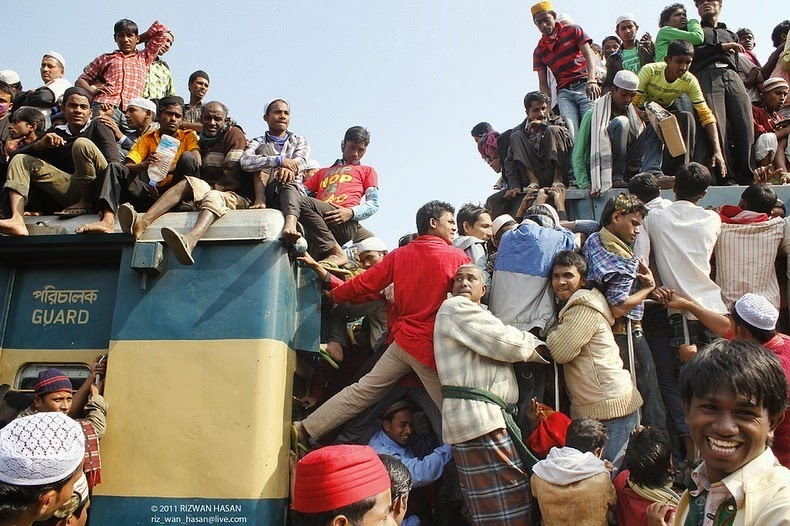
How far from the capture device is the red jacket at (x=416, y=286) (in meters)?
4.29

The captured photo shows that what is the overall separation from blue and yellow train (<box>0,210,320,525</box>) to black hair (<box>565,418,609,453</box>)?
62.1 inches

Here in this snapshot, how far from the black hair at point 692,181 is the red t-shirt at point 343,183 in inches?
102

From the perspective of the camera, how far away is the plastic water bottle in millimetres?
5039

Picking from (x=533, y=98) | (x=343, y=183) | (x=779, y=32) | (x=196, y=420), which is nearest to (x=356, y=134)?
(x=343, y=183)

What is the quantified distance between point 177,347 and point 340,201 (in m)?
2.45

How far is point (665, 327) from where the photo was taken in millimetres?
4816

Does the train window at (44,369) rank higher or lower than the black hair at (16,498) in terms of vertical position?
lower

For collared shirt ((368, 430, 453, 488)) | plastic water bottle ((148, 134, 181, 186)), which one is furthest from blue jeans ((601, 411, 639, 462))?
plastic water bottle ((148, 134, 181, 186))

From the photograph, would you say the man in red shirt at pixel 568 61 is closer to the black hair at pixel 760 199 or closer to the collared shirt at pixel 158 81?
the black hair at pixel 760 199

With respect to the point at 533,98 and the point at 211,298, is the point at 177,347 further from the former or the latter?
the point at 533,98

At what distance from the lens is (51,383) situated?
3.86 metres

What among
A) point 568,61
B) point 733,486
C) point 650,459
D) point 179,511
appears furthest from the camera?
point 568,61

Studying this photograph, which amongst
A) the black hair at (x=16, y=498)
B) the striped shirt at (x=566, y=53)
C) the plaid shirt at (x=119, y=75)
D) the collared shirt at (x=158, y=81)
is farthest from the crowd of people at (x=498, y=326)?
the collared shirt at (x=158, y=81)

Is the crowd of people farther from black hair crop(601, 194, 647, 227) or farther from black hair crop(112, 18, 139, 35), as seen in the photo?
black hair crop(112, 18, 139, 35)
